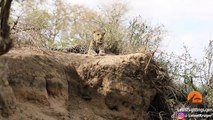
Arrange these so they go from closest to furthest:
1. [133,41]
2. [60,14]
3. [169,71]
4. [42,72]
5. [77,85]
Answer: [42,72], [77,85], [169,71], [133,41], [60,14]

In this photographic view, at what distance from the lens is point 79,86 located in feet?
24.5

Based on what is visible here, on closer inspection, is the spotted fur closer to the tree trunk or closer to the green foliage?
the green foliage

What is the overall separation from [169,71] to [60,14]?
36.6 feet

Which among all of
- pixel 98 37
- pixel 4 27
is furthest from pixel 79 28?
pixel 4 27

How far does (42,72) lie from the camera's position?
6.77 metres

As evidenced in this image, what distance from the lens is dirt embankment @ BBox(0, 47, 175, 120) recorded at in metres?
6.24

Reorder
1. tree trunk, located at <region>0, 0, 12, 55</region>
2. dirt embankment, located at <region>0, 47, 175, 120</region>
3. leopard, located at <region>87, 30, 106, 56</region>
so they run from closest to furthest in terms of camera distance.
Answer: tree trunk, located at <region>0, 0, 12, 55</region> < dirt embankment, located at <region>0, 47, 175, 120</region> < leopard, located at <region>87, 30, 106, 56</region>

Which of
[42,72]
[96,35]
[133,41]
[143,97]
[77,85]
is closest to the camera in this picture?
[42,72]

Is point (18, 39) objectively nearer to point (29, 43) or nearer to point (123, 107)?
point (29, 43)

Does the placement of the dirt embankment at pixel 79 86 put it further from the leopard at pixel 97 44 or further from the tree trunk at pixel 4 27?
the leopard at pixel 97 44

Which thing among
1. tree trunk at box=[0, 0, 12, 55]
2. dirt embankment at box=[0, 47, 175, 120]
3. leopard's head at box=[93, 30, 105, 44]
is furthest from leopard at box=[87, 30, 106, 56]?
tree trunk at box=[0, 0, 12, 55]

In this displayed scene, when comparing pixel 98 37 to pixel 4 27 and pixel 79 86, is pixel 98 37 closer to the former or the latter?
pixel 79 86

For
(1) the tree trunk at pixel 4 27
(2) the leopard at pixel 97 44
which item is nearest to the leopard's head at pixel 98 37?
(2) the leopard at pixel 97 44

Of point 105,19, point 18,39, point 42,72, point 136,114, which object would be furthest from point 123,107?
point 105,19
